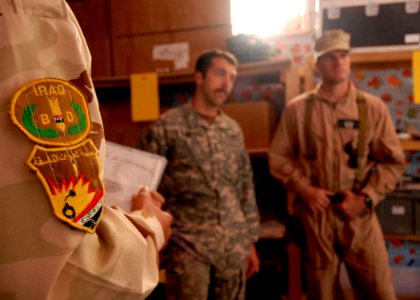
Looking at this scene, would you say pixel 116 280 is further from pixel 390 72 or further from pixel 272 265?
pixel 390 72

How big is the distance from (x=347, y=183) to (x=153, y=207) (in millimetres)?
1157

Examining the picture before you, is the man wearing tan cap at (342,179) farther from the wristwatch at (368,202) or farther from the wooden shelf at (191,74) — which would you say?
the wooden shelf at (191,74)

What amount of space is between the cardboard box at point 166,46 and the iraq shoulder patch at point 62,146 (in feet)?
5.04

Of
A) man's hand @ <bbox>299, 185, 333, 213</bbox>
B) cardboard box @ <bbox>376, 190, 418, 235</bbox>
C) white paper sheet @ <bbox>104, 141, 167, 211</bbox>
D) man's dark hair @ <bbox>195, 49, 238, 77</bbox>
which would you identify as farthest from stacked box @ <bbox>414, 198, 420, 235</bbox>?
white paper sheet @ <bbox>104, 141, 167, 211</bbox>

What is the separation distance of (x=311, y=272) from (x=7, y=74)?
64.8 inches

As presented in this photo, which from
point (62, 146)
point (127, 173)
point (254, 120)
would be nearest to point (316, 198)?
point (254, 120)

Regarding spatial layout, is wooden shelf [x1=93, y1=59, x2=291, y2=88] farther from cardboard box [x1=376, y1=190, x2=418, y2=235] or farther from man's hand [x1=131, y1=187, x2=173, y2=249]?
man's hand [x1=131, y1=187, x2=173, y2=249]

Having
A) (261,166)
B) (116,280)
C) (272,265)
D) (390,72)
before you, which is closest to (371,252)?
(272,265)

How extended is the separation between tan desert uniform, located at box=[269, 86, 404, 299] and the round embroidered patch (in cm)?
146

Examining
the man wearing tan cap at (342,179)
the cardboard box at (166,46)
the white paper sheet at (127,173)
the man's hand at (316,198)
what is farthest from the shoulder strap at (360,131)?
the white paper sheet at (127,173)

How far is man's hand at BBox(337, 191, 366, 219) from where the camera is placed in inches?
64.4

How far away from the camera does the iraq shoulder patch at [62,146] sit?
33 centimetres

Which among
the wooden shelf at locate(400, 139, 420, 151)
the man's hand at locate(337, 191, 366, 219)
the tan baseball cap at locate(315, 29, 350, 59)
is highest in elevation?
the tan baseball cap at locate(315, 29, 350, 59)

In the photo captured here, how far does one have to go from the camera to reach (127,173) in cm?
103
